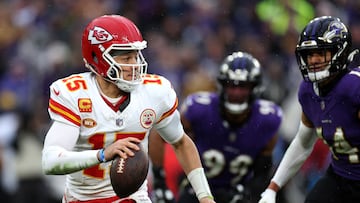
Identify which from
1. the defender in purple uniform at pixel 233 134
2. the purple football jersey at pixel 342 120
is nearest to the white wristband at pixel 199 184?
the purple football jersey at pixel 342 120

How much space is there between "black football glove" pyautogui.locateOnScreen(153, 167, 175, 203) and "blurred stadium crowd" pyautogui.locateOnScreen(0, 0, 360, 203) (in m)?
3.01

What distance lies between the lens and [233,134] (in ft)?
24.3

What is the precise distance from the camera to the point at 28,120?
1077 centimetres

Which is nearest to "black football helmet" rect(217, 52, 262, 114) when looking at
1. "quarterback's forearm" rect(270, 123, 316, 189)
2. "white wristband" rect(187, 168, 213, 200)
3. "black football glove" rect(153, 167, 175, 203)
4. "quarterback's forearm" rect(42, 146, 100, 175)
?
"black football glove" rect(153, 167, 175, 203)

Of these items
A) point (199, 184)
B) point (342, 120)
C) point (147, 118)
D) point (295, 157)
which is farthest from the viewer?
point (295, 157)

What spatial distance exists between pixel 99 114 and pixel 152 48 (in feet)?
22.1

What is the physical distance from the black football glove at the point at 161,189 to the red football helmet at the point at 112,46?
193cm

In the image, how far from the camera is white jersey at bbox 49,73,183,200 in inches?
209

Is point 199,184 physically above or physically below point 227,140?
above

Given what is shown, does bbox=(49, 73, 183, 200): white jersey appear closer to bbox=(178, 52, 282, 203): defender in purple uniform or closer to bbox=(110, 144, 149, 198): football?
bbox=(110, 144, 149, 198): football

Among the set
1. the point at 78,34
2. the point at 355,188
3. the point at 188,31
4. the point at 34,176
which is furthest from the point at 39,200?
the point at 355,188

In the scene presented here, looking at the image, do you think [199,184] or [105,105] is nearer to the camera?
[105,105]

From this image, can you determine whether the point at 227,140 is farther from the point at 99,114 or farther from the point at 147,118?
the point at 99,114

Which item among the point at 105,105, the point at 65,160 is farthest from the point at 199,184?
the point at 65,160
